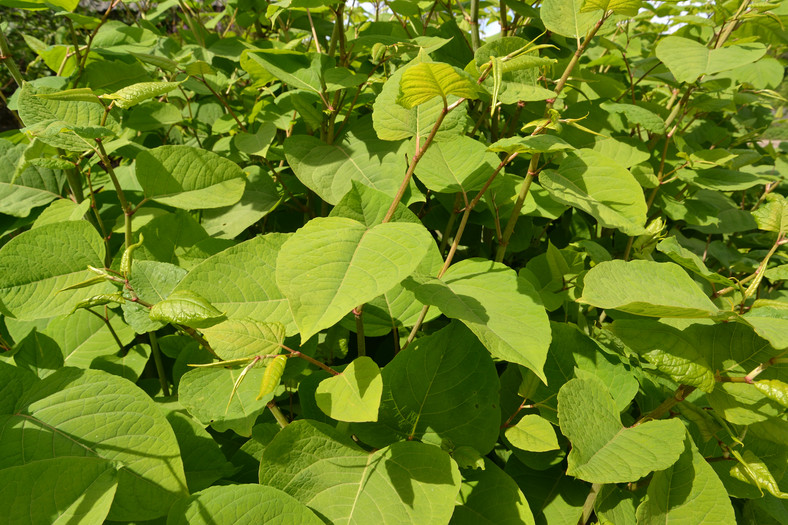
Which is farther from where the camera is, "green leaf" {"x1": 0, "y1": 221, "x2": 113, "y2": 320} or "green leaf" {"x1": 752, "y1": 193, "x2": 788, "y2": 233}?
"green leaf" {"x1": 752, "y1": 193, "x2": 788, "y2": 233}

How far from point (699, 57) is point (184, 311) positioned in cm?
144

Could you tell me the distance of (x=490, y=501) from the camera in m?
0.89

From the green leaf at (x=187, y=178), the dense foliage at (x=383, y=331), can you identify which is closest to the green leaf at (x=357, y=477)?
the dense foliage at (x=383, y=331)

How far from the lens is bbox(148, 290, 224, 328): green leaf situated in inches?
26.9

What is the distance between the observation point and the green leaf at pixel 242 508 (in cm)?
70

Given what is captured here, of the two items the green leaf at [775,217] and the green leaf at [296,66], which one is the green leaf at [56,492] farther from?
the green leaf at [775,217]

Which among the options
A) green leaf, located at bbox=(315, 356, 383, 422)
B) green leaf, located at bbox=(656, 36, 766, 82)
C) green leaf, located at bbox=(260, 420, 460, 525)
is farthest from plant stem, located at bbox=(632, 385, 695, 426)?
green leaf, located at bbox=(656, 36, 766, 82)

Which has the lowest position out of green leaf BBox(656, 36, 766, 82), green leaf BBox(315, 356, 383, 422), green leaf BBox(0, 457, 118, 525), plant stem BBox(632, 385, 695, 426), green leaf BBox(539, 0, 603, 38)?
plant stem BBox(632, 385, 695, 426)

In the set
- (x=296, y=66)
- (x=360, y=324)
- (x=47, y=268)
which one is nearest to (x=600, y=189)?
(x=360, y=324)

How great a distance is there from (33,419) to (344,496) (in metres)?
0.54

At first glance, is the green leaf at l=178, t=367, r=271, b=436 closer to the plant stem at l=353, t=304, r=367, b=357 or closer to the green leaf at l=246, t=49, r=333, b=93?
the plant stem at l=353, t=304, r=367, b=357

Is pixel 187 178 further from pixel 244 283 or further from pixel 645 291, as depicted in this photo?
pixel 645 291

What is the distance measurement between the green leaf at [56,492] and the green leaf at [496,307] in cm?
55

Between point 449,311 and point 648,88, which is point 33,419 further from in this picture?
point 648,88
